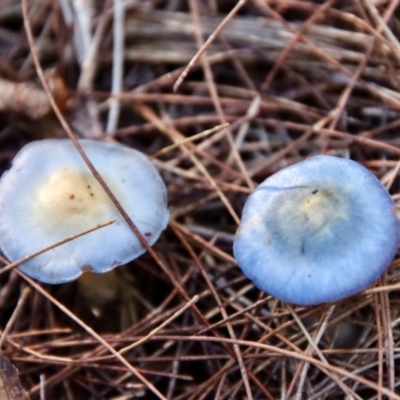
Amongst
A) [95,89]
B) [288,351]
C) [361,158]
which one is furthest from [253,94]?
[288,351]

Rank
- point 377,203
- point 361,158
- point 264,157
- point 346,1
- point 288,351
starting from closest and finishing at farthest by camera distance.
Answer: point 377,203
point 288,351
point 361,158
point 264,157
point 346,1

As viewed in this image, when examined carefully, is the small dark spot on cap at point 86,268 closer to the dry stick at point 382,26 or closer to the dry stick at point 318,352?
the dry stick at point 318,352

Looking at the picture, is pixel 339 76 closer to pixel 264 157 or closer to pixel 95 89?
pixel 264 157

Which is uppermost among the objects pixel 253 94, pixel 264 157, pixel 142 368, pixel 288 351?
Result: pixel 253 94

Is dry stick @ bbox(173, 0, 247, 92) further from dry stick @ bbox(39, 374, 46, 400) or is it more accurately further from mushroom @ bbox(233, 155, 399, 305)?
dry stick @ bbox(39, 374, 46, 400)

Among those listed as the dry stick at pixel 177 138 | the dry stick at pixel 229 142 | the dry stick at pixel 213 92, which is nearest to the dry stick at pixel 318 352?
the dry stick at pixel 229 142

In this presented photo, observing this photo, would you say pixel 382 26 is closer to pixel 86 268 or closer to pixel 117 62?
pixel 117 62

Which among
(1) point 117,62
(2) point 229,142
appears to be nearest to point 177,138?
(2) point 229,142
